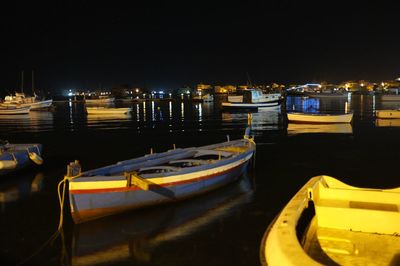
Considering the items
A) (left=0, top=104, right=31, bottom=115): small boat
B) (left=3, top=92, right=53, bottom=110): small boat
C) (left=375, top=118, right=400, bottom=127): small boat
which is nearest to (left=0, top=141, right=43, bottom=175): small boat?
(left=375, top=118, right=400, bottom=127): small boat

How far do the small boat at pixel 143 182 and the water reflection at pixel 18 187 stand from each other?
Result: 3800 millimetres

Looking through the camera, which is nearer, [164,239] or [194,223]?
[164,239]

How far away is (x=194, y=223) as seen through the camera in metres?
12.2

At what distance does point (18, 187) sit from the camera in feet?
54.7

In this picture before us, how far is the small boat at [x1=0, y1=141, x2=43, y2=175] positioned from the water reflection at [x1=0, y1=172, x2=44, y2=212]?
2.77ft

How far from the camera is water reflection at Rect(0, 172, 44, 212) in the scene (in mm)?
15070

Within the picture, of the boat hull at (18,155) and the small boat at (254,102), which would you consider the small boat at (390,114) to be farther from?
the boat hull at (18,155)

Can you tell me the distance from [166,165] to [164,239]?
523cm

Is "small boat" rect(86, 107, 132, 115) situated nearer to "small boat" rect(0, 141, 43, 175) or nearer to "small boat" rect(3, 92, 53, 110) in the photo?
"small boat" rect(3, 92, 53, 110)

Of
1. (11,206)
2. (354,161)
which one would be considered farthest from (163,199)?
(354,161)

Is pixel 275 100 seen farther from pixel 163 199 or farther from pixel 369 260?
pixel 369 260

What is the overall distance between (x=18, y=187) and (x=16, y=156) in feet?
10.0

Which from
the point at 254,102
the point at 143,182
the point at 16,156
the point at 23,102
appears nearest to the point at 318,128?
the point at 16,156

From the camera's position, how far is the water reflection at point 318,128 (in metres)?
36.2
